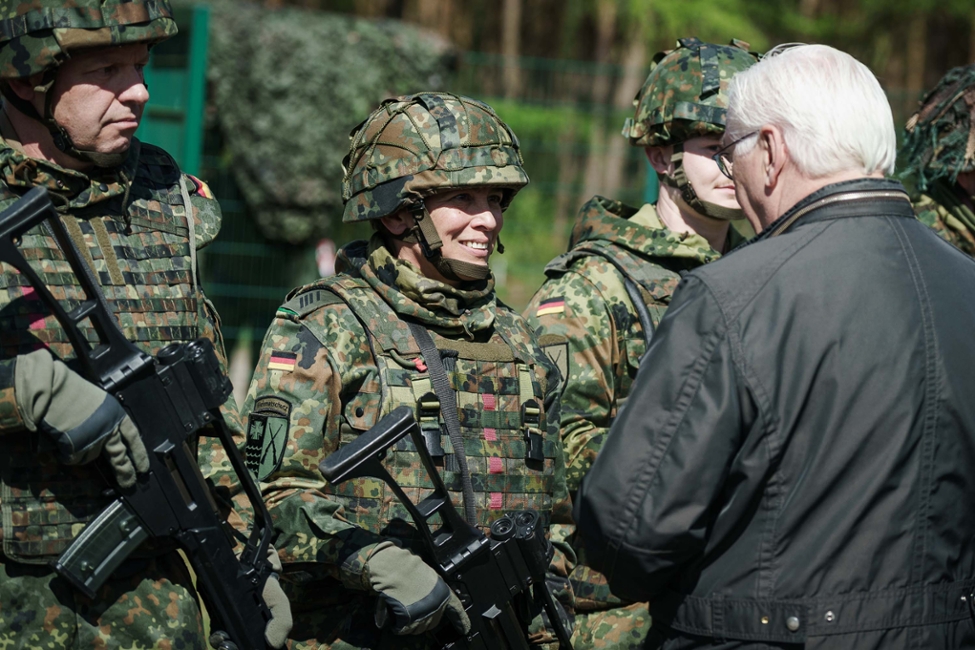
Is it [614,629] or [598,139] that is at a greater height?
[598,139]

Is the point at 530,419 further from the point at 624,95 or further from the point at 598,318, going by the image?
the point at 624,95

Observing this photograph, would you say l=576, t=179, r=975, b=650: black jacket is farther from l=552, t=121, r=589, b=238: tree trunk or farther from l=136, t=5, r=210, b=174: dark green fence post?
l=552, t=121, r=589, b=238: tree trunk

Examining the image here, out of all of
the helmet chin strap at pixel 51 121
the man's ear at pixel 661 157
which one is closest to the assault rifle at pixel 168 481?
the helmet chin strap at pixel 51 121

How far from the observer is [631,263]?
4.07 m

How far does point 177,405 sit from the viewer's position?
2881 mm

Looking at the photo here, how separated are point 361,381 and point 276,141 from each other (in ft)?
23.7

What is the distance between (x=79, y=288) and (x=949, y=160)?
381 cm

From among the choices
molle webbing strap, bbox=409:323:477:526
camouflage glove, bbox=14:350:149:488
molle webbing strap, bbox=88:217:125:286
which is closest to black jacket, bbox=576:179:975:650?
molle webbing strap, bbox=409:323:477:526

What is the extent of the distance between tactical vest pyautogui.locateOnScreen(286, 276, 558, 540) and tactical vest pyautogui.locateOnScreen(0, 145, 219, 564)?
14.0 inches

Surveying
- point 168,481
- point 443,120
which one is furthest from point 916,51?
point 168,481

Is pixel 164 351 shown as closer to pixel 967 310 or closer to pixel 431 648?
pixel 431 648

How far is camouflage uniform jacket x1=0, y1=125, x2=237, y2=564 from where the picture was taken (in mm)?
2771

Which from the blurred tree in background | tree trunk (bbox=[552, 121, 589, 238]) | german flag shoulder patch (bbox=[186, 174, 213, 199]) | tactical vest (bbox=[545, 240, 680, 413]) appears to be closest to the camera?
german flag shoulder patch (bbox=[186, 174, 213, 199])

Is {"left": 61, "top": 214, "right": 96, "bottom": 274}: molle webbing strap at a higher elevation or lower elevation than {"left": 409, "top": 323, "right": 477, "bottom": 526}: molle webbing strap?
higher
